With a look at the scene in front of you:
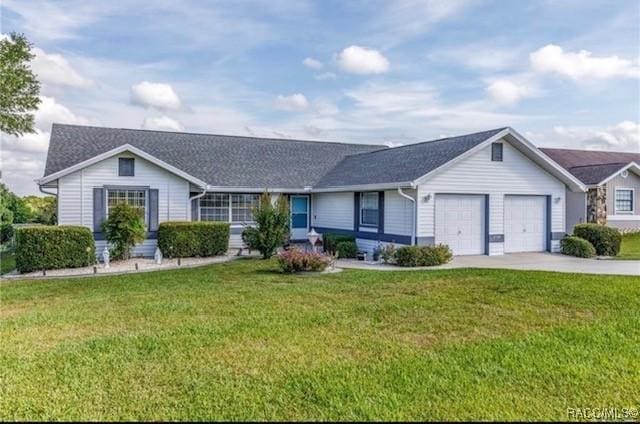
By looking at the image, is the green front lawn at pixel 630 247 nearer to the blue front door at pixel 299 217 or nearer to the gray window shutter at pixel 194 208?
the blue front door at pixel 299 217

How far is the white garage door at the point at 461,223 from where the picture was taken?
15.8 metres

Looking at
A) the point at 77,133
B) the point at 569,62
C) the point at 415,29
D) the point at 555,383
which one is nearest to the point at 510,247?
the point at 569,62

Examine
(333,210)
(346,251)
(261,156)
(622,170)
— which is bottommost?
(346,251)

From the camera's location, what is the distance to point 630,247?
1950 cm

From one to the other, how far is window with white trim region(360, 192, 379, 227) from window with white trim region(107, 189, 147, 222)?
7.91 metres

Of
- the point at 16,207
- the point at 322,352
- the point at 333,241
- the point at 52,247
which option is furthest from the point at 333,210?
the point at 16,207

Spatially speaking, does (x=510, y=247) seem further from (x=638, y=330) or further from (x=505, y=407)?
(x=505, y=407)

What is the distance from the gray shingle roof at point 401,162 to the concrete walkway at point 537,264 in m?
3.11

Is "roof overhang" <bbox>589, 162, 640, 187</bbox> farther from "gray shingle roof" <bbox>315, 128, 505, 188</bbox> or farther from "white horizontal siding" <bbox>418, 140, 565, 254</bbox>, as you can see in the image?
"gray shingle roof" <bbox>315, 128, 505, 188</bbox>

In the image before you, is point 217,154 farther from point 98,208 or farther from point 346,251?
point 346,251

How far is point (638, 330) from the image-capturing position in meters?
6.75

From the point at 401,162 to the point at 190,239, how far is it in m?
8.20

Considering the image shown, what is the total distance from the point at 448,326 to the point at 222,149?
57.0ft

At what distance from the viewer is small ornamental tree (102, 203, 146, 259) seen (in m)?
15.1
